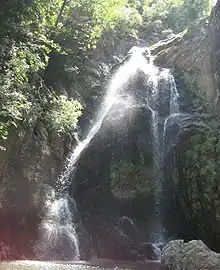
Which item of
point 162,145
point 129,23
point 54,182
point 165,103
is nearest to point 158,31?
point 129,23

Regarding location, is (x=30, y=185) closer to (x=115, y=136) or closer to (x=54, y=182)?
(x=54, y=182)

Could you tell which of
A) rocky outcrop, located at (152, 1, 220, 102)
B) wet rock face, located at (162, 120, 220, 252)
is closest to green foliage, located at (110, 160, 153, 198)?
wet rock face, located at (162, 120, 220, 252)

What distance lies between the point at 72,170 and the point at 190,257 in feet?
40.9

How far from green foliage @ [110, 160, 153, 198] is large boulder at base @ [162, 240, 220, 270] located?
917cm

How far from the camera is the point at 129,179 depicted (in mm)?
21641

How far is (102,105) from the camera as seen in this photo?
28.3 meters

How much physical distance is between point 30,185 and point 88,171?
3.71 metres

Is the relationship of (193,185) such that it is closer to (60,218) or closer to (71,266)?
(60,218)

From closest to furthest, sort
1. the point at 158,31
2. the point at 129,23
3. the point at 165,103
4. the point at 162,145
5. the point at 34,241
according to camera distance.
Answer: the point at 34,241 → the point at 162,145 → the point at 165,103 → the point at 129,23 → the point at 158,31

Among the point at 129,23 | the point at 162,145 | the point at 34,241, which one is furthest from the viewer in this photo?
the point at 129,23

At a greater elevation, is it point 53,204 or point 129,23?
point 129,23

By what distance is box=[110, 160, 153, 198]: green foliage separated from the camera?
21.4m

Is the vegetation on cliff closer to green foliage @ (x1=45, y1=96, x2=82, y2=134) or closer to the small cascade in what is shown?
green foliage @ (x1=45, y1=96, x2=82, y2=134)

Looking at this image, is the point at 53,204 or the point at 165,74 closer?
the point at 53,204
